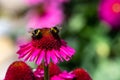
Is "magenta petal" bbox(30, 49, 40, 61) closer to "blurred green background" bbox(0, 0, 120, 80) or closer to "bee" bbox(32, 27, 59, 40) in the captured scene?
"bee" bbox(32, 27, 59, 40)

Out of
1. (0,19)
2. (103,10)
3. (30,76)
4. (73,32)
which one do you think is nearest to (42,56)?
(30,76)

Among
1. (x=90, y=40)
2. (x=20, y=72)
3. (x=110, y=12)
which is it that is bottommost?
(x=90, y=40)

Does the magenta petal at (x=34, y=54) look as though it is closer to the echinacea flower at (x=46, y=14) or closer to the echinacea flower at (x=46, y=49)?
the echinacea flower at (x=46, y=49)

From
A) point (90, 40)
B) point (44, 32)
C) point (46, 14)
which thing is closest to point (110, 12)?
point (90, 40)

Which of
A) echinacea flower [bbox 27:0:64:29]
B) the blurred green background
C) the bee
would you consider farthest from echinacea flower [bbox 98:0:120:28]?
the bee

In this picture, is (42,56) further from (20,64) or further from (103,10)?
(103,10)

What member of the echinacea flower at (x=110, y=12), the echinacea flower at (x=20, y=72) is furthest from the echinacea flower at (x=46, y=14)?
the echinacea flower at (x=20, y=72)

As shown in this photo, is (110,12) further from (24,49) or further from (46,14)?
(24,49)
